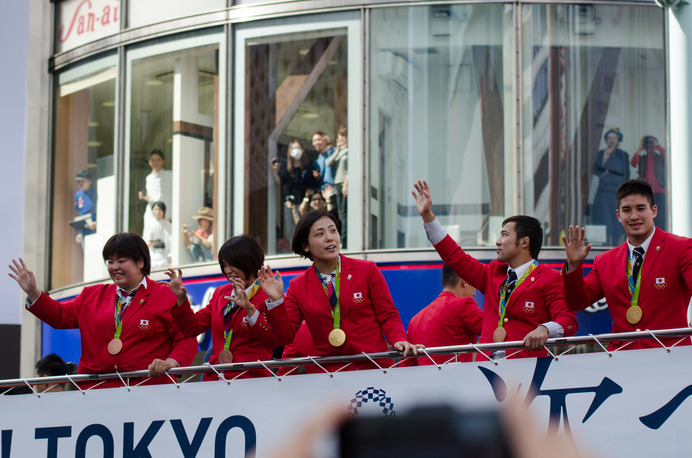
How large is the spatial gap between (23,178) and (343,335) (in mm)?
8462

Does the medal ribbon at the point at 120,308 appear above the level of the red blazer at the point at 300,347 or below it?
above

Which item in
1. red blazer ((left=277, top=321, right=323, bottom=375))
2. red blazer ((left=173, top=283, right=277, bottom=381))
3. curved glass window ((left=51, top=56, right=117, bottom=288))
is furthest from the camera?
curved glass window ((left=51, top=56, right=117, bottom=288))

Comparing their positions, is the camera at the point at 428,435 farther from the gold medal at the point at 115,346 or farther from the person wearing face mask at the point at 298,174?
the person wearing face mask at the point at 298,174

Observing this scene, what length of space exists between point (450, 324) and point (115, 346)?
6.66 feet

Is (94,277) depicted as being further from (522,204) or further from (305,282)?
(305,282)

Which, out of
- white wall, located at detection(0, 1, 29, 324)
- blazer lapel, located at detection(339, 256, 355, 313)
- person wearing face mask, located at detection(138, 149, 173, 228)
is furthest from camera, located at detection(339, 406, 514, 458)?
white wall, located at detection(0, 1, 29, 324)

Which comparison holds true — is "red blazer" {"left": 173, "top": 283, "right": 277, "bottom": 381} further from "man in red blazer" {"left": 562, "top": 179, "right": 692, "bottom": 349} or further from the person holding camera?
the person holding camera

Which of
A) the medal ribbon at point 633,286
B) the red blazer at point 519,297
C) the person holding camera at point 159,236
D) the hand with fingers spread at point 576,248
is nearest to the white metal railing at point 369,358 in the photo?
the red blazer at point 519,297

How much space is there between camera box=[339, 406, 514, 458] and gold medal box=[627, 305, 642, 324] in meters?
4.41

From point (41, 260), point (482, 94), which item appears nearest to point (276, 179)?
point (482, 94)

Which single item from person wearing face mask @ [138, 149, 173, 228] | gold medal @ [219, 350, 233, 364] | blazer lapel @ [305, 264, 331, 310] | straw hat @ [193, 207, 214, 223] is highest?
person wearing face mask @ [138, 149, 173, 228]

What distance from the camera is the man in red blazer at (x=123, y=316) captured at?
621cm

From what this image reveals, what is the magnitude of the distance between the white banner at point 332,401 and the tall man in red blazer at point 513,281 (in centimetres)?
54

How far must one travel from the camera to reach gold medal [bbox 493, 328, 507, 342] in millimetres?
5676
